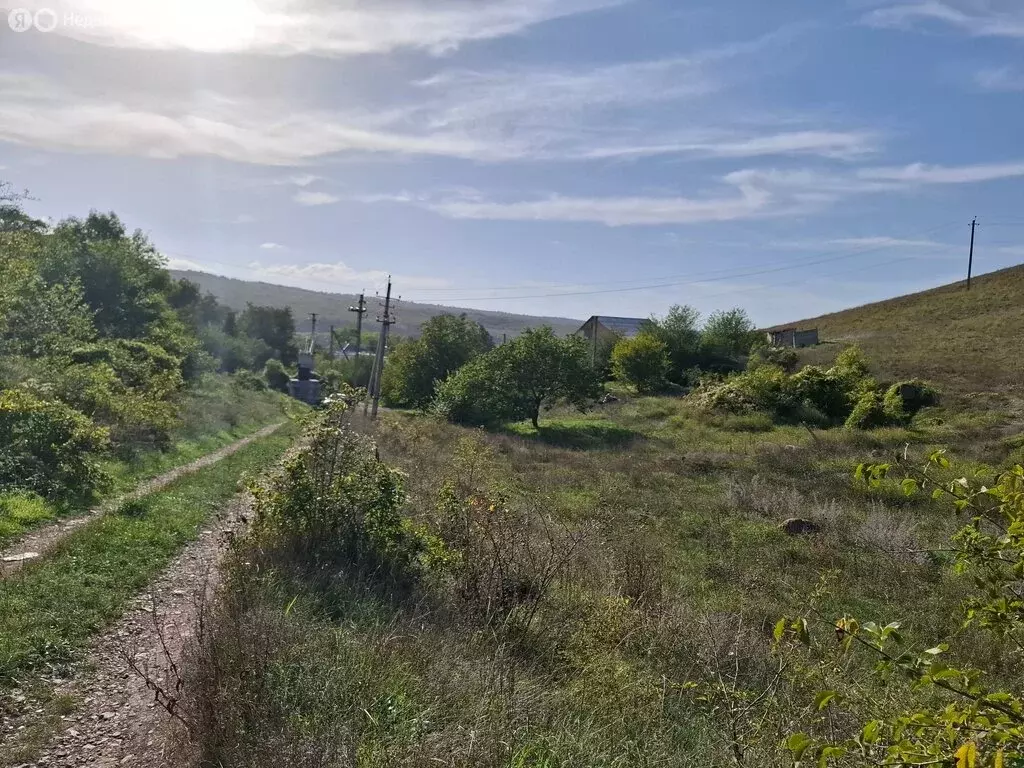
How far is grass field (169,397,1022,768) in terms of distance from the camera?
12.1ft

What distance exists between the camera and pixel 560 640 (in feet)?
18.6

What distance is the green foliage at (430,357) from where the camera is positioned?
42719mm

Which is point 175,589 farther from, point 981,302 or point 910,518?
point 981,302

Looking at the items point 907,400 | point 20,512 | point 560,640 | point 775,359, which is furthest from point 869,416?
point 20,512

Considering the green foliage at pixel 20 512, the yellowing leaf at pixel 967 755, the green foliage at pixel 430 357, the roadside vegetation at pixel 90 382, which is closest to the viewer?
the yellowing leaf at pixel 967 755

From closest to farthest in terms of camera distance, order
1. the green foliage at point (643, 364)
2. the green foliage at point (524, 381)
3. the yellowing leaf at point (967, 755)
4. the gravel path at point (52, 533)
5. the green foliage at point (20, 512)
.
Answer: the yellowing leaf at point (967, 755) → the gravel path at point (52, 533) → the green foliage at point (20, 512) → the green foliage at point (524, 381) → the green foliage at point (643, 364)

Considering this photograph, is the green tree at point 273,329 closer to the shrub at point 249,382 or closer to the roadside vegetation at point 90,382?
the shrub at point 249,382

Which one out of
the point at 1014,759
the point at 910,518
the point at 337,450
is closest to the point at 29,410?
the point at 337,450

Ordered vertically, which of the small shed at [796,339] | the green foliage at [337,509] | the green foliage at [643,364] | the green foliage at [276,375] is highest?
the small shed at [796,339]

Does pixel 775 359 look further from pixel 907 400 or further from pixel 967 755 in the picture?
pixel 967 755

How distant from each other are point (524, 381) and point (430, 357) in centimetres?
1132

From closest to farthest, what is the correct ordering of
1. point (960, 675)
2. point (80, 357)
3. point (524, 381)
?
point (960, 675)
point (80, 357)
point (524, 381)

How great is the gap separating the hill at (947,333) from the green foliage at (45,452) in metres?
37.9

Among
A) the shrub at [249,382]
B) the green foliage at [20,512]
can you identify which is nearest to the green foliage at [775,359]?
the shrub at [249,382]
